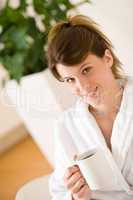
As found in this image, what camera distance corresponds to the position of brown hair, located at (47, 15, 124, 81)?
1026 mm

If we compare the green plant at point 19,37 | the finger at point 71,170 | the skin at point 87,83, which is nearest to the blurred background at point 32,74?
the green plant at point 19,37

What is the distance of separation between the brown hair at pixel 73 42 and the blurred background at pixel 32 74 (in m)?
0.03

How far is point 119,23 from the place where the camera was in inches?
55.0

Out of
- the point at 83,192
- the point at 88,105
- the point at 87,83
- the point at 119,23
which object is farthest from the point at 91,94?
the point at 119,23

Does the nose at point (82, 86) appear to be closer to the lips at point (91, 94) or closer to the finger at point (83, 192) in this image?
the lips at point (91, 94)

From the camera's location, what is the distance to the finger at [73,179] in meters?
1.01

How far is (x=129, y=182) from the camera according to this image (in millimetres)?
1109

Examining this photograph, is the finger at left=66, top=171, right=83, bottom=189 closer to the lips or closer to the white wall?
the lips

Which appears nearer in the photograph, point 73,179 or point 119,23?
point 73,179

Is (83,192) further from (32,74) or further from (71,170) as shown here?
(32,74)

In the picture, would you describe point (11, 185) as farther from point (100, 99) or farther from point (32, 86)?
A: point (100, 99)

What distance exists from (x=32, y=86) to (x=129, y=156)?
0.47m

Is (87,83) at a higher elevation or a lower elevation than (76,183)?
higher

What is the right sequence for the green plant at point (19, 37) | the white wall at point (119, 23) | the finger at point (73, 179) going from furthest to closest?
the white wall at point (119, 23)
the finger at point (73, 179)
the green plant at point (19, 37)
